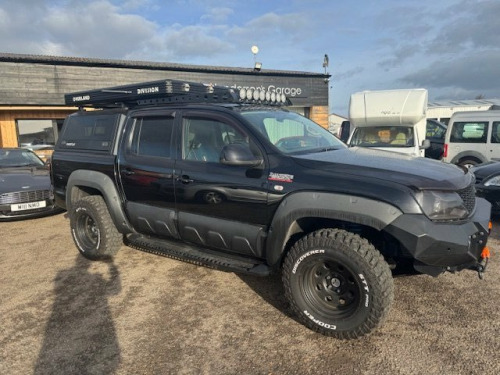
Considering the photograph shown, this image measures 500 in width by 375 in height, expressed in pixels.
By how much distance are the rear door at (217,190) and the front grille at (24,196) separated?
4.43 meters

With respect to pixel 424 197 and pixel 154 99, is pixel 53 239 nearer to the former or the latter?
pixel 154 99

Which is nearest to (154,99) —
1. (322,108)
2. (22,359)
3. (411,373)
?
(22,359)

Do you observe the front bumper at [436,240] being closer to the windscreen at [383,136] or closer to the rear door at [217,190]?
the rear door at [217,190]

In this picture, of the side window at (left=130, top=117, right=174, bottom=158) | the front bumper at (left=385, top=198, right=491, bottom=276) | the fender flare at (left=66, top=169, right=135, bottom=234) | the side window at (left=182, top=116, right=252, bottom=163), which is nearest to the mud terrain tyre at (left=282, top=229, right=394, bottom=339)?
the front bumper at (left=385, top=198, right=491, bottom=276)

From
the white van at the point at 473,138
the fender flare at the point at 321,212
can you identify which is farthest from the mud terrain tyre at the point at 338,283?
the white van at the point at 473,138

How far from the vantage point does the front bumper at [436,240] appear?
2570 mm

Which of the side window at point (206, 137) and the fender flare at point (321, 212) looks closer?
the fender flare at point (321, 212)

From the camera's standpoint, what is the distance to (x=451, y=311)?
3.27m

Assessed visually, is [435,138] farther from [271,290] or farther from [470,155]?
[271,290]

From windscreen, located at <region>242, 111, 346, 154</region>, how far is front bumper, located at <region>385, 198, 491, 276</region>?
3.81 ft

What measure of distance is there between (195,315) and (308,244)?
1.25m

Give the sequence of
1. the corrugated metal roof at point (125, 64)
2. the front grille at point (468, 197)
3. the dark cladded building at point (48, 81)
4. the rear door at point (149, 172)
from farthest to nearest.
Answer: the corrugated metal roof at point (125, 64), the dark cladded building at point (48, 81), the rear door at point (149, 172), the front grille at point (468, 197)

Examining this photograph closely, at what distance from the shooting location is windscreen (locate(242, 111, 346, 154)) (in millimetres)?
3434

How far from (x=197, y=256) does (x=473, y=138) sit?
32.7 ft
